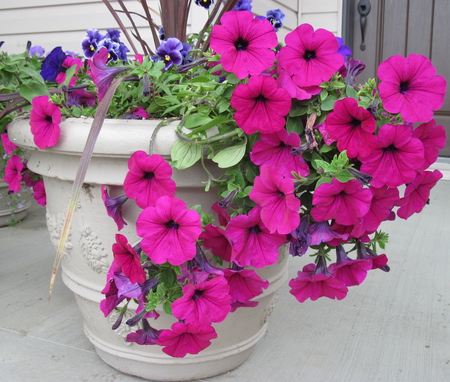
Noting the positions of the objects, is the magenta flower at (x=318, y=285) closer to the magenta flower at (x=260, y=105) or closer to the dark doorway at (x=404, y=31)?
the magenta flower at (x=260, y=105)

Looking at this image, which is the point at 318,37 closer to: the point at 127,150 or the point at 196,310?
the point at 127,150

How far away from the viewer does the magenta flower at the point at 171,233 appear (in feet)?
2.83

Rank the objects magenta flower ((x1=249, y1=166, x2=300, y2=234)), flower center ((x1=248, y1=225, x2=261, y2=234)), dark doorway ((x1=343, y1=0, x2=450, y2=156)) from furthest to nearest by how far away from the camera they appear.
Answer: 1. dark doorway ((x1=343, y1=0, x2=450, y2=156))
2. flower center ((x1=248, y1=225, x2=261, y2=234))
3. magenta flower ((x1=249, y1=166, x2=300, y2=234))

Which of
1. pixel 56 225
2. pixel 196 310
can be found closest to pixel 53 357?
pixel 56 225

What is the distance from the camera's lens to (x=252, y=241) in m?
0.94

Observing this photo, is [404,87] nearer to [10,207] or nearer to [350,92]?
[350,92]

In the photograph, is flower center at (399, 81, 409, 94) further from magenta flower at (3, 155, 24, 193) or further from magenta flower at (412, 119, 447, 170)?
magenta flower at (3, 155, 24, 193)

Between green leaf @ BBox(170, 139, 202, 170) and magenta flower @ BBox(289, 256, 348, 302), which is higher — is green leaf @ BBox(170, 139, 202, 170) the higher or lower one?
the higher one

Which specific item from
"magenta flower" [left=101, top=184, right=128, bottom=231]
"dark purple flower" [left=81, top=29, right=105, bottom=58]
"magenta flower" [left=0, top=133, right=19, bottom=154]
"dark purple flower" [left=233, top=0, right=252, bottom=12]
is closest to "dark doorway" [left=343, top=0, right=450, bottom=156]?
"dark purple flower" [left=233, top=0, right=252, bottom=12]

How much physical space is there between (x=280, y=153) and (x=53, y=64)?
2.50ft

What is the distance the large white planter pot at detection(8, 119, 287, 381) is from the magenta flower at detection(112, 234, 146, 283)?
0.16 meters

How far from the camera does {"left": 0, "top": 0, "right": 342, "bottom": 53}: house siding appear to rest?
3564 mm

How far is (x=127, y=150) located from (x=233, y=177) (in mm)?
228

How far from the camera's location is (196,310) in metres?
0.90
